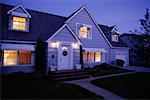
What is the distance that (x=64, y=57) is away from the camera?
18.6 m

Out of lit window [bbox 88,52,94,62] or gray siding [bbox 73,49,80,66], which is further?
lit window [bbox 88,52,94,62]

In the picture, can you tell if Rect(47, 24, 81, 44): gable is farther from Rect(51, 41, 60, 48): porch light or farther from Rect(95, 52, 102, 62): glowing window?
Rect(95, 52, 102, 62): glowing window

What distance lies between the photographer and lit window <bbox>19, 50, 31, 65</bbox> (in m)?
16.6

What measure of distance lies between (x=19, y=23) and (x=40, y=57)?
4103 mm

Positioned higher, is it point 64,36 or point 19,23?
point 19,23

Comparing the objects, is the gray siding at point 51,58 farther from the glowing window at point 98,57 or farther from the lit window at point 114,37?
the lit window at point 114,37

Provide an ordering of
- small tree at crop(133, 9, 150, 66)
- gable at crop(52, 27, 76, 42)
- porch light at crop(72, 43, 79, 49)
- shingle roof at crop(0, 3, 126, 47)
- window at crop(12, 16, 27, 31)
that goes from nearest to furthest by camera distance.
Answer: small tree at crop(133, 9, 150, 66) → shingle roof at crop(0, 3, 126, 47) → window at crop(12, 16, 27, 31) → gable at crop(52, 27, 76, 42) → porch light at crop(72, 43, 79, 49)

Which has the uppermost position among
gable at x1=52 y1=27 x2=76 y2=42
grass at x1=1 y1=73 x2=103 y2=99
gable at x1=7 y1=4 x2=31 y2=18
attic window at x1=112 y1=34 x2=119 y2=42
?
gable at x1=7 y1=4 x2=31 y2=18

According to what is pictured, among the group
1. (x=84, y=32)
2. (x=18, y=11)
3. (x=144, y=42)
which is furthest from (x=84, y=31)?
(x=144, y=42)

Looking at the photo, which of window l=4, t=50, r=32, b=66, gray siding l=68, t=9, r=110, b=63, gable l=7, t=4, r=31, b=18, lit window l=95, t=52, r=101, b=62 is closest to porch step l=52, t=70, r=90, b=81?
window l=4, t=50, r=32, b=66

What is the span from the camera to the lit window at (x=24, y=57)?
1656 cm

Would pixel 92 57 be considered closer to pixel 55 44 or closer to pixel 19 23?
pixel 55 44

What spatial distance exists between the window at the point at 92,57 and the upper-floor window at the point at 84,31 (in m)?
2.22

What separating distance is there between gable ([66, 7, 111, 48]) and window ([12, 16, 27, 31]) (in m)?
5.65
